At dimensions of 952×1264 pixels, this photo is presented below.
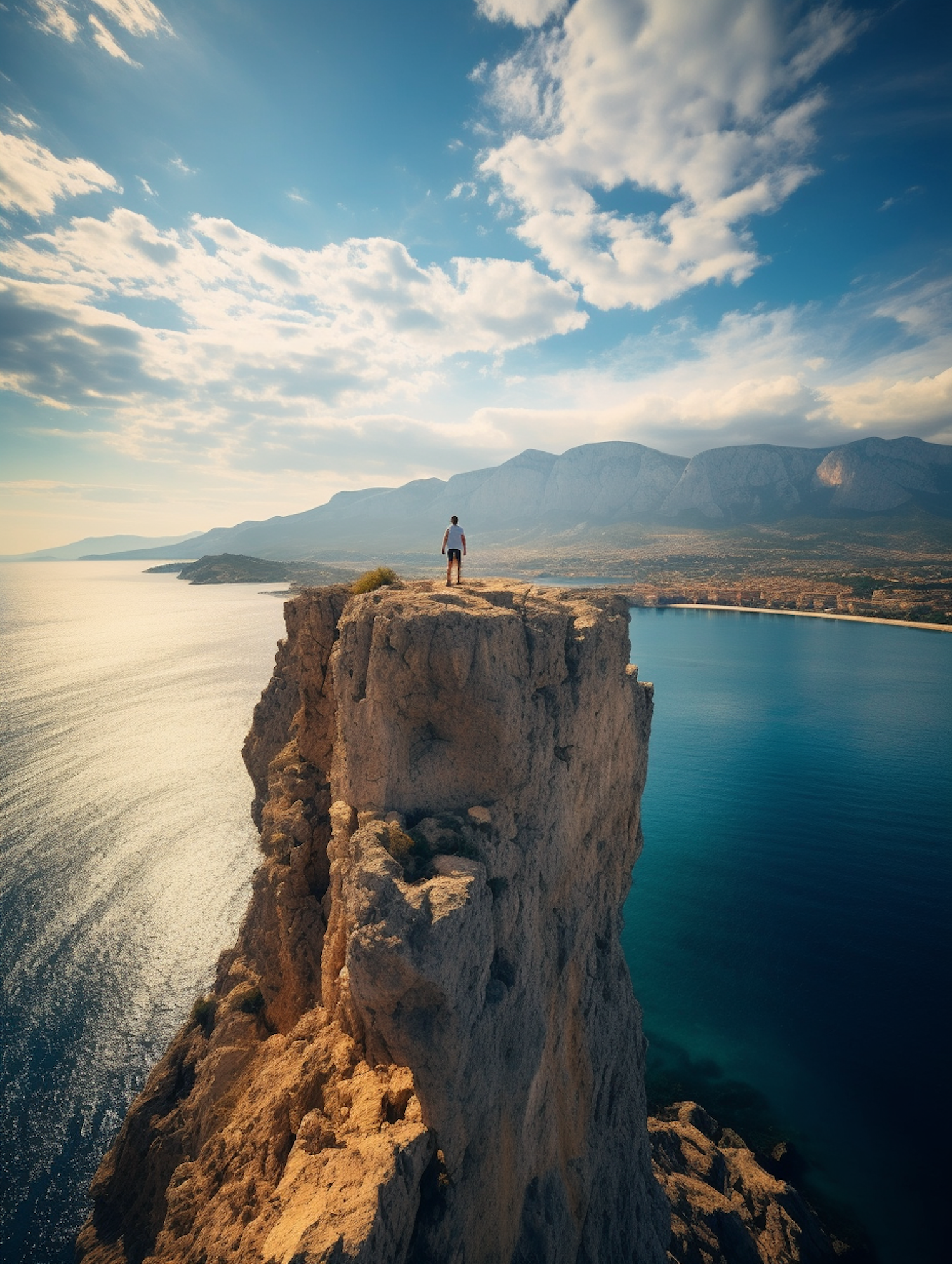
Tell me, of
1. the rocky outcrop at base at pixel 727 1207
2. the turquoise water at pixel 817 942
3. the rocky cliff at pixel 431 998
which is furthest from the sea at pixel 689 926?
the rocky cliff at pixel 431 998

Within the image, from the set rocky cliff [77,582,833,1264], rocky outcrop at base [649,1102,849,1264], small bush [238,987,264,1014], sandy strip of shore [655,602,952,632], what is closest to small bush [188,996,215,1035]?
rocky cliff [77,582,833,1264]

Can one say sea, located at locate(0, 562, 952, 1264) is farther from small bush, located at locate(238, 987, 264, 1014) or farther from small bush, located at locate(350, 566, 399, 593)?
small bush, located at locate(350, 566, 399, 593)

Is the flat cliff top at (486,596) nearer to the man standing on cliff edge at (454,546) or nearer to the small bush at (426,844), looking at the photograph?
the man standing on cliff edge at (454,546)

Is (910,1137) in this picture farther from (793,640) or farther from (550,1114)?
(793,640)

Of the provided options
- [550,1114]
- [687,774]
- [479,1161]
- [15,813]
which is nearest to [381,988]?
[479,1161]

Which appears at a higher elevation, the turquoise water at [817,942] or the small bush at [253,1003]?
the small bush at [253,1003]

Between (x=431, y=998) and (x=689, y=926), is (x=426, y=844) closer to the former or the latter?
(x=431, y=998)
